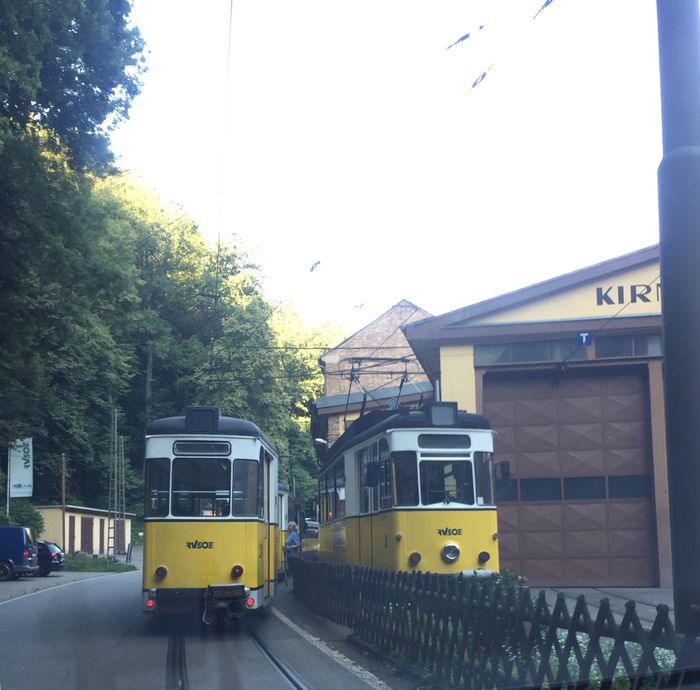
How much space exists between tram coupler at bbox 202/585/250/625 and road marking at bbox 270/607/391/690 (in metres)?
0.97

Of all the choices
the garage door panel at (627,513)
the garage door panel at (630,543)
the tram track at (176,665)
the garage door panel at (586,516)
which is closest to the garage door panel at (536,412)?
the garage door panel at (586,516)

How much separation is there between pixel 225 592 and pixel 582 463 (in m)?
9.66

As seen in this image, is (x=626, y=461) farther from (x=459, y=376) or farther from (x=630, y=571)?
(x=459, y=376)

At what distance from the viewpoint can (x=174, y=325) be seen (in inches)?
2343

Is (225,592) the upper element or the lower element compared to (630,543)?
lower

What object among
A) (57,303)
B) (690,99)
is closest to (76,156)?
(57,303)

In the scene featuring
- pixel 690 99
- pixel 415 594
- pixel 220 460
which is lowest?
pixel 415 594

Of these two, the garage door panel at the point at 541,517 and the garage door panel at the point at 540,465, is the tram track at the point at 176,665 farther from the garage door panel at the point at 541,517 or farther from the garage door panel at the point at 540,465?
the garage door panel at the point at 540,465


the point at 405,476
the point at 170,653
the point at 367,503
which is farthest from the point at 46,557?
the point at 170,653

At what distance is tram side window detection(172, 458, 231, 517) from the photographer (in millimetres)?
14500

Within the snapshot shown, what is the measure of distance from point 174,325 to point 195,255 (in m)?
4.35

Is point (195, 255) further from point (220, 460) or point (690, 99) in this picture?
point (690, 99)

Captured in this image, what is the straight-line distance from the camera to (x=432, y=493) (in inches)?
587

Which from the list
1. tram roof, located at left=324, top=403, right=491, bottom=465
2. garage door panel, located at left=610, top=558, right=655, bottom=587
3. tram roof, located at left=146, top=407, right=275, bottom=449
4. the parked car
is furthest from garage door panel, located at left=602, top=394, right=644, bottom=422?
the parked car
